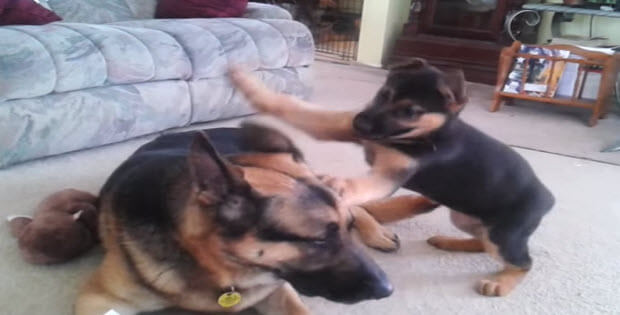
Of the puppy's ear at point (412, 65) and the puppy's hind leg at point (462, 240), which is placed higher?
the puppy's ear at point (412, 65)

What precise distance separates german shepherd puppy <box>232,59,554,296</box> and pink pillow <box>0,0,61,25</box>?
1.56 m

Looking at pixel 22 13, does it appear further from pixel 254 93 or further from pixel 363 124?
pixel 363 124

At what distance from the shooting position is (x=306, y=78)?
3.24m

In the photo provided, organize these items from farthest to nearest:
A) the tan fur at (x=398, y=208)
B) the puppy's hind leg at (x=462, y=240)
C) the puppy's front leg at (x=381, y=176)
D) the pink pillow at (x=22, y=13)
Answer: the pink pillow at (x=22, y=13) → the tan fur at (x=398, y=208) → the puppy's hind leg at (x=462, y=240) → the puppy's front leg at (x=381, y=176)

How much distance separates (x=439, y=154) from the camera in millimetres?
1359

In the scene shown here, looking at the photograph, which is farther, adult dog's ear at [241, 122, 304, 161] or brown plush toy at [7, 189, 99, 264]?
brown plush toy at [7, 189, 99, 264]

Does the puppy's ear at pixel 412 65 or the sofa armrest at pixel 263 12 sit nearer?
the puppy's ear at pixel 412 65

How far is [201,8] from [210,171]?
2321 mm

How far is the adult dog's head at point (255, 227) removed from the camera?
90 cm

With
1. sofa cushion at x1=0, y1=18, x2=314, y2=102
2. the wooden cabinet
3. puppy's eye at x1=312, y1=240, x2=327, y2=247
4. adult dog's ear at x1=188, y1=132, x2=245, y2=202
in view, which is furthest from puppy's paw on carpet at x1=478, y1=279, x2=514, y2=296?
the wooden cabinet

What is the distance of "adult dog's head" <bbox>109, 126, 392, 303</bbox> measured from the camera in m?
0.90

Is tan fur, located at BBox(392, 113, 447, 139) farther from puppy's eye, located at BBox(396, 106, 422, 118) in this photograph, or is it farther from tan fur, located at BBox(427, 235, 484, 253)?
tan fur, located at BBox(427, 235, 484, 253)

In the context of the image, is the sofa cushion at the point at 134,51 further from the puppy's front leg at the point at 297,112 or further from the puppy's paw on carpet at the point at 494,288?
the puppy's paw on carpet at the point at 494,288

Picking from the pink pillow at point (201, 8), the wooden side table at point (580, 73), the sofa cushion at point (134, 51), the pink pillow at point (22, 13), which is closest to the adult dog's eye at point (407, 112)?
the sofa cushion at point (134, 51)
